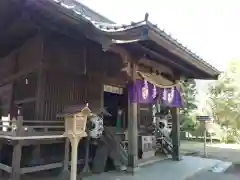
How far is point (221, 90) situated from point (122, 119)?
10534mm

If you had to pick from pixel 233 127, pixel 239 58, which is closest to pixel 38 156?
pixel 233 127

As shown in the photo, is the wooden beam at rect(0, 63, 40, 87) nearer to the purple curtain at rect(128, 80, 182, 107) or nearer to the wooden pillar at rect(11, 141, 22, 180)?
the wooden pillar at rect(11, 141, 22, 180)

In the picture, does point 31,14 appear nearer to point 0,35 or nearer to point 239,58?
point 0,35

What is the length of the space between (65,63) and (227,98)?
12993 mm

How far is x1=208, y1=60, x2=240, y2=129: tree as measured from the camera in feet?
49.9

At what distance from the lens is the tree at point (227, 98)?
15203mm

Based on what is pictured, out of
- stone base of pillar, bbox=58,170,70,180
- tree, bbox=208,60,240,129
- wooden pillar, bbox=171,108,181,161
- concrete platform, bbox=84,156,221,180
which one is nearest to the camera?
stone base of pillar, bbox=58,170,70,180

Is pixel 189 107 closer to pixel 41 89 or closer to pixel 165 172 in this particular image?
pixel 165 172

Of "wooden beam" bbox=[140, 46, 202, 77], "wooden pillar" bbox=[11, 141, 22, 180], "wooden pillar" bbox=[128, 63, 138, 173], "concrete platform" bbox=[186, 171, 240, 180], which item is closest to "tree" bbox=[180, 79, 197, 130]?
"wooden beam" bbox=[140, 46, 202, 77]

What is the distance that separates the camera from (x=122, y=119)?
834cm

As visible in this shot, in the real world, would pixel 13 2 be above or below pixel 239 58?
below

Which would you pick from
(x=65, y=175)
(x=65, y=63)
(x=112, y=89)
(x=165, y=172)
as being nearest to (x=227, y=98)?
(x=112, y=89)

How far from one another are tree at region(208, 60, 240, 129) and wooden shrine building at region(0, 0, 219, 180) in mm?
9164

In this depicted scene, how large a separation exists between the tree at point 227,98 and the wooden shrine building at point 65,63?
9164mm
